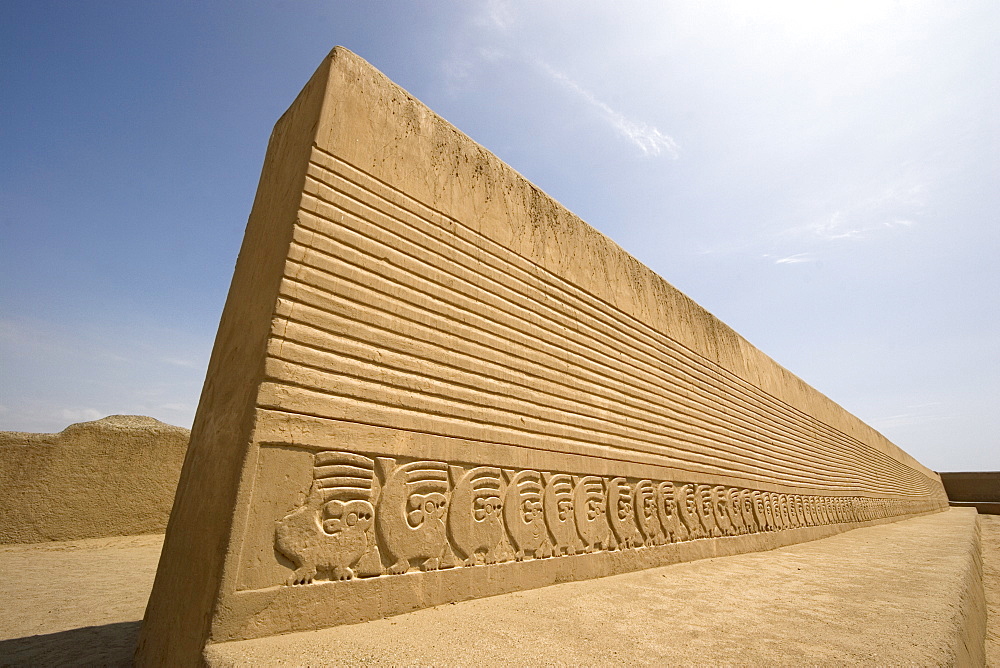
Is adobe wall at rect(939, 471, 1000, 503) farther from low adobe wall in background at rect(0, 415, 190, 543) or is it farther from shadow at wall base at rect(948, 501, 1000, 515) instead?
low adobe wall in background at rect(0, 415, 190, 543)

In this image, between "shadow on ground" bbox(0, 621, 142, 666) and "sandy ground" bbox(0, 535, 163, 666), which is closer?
"shadow on ground" bbox(0, 621, 142, 666)

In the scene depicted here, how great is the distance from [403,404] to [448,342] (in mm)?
415

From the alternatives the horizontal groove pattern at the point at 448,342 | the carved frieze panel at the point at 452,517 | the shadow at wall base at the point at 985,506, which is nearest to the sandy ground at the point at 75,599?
the carved frieze panel at the point at 452,517

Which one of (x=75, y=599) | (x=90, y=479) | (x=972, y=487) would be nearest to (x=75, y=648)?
(x=75, y=599)

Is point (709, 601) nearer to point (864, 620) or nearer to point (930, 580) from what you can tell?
point (864, 620)

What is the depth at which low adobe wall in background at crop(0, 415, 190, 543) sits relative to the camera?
18.4 ft

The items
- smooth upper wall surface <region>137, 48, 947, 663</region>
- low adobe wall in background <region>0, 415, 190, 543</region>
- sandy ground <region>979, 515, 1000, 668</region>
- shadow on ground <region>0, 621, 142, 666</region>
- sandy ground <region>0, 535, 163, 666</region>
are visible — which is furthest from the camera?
low adobe wall in background <region>0, 415, 190, 543</region>

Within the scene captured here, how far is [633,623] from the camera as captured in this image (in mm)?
1915

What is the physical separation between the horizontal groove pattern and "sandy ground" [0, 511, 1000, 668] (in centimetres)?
75

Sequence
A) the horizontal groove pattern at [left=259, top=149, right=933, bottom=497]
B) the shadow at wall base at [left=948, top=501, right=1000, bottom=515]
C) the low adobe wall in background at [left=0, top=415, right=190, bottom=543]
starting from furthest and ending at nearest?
the shadow at wall base at [left=948, top=501, right=1000, bottom=515], the low adobe wall in background at [left=0, top=415, right=190, bottom=543], the horizontal groove pattern at [left=259, top=149, right=933, bottom=497]

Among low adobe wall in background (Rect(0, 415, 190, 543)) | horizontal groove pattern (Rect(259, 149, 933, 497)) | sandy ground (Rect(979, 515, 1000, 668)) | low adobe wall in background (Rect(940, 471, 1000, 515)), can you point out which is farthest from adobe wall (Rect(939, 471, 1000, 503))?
low adobe wall in background (Rect(0, 415, 190, 543))

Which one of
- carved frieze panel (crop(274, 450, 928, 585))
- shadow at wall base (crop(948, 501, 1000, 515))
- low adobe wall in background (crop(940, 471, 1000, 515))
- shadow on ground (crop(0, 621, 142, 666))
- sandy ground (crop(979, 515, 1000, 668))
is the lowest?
shadow on ground (crop(0, 621, 142, 666))

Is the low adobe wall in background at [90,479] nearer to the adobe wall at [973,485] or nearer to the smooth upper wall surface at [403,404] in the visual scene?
the smooth upper wall surface at [403,404]

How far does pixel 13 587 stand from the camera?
3896 mm
